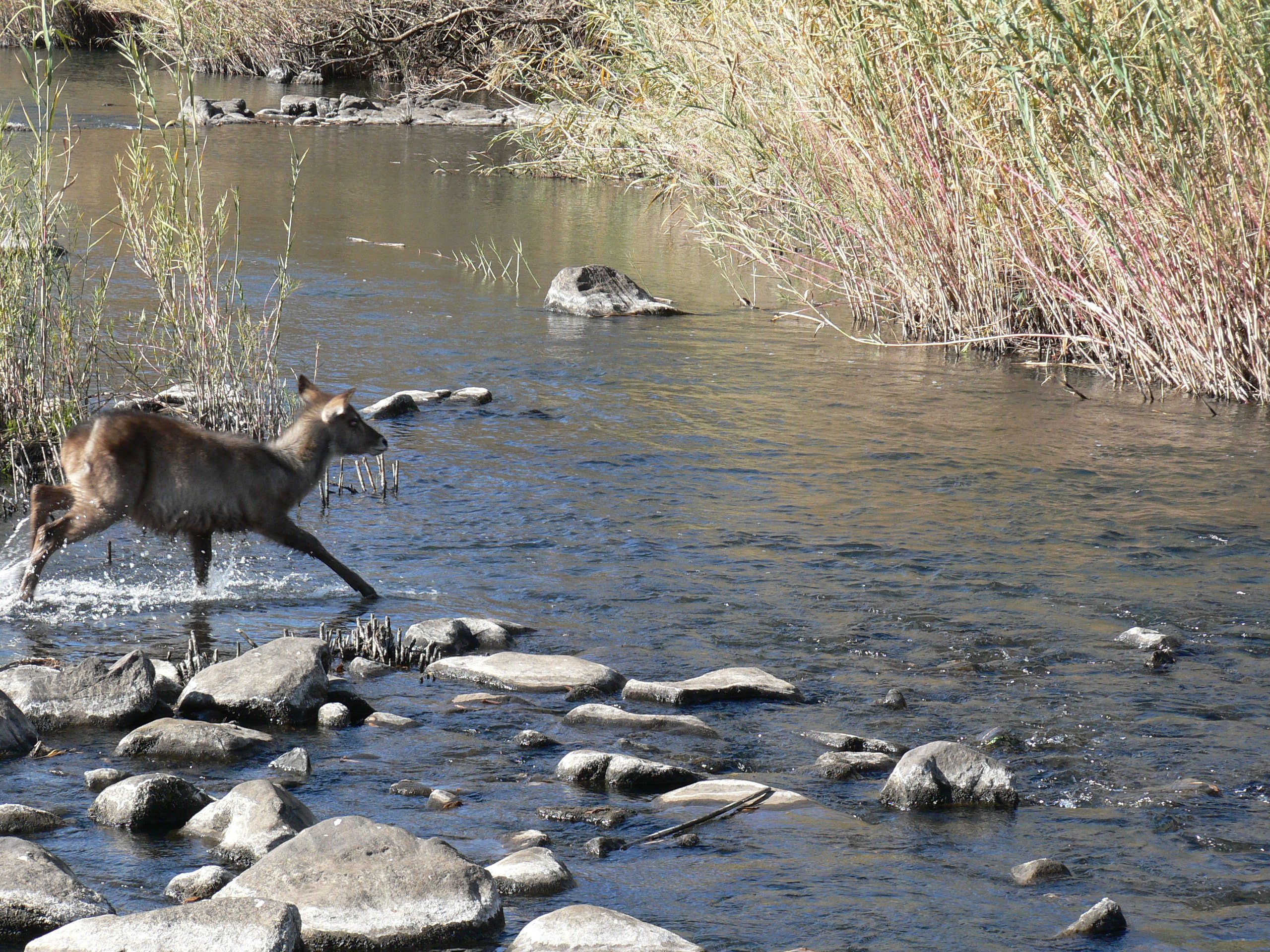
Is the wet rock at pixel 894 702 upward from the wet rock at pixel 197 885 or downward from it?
upward

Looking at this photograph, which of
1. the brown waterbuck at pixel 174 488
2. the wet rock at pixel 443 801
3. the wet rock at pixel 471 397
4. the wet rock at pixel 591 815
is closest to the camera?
the wet rock at pixel 591 815

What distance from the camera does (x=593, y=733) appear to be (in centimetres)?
539

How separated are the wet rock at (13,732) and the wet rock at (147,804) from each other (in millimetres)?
616

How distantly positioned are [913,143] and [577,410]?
3900 millimetres

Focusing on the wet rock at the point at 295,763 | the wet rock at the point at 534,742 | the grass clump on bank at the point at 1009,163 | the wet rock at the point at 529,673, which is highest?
the grass clump on bank at the point at 1009,163

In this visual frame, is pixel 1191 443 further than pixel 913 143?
No

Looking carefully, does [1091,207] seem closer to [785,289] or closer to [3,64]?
[785,289]

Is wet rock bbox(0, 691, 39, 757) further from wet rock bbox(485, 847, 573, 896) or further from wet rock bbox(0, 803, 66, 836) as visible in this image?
wet rock bbox(485, 847, 573, 896)

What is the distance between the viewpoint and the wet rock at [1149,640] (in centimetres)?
641

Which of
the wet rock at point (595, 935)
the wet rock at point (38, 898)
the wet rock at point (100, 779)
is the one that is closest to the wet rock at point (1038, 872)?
the wet rock at point (595, 935)

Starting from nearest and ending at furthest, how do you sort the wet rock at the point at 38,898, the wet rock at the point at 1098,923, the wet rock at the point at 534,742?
1. the wet rock at the point at 38,898
2. the wet rock at the point at 1098,923
3. the wet rock at the point at 534,742

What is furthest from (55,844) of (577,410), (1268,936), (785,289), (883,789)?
(785,289)

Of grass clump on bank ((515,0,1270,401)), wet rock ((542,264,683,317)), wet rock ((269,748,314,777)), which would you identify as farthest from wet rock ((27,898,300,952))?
wet rock ((542,264,683,317))

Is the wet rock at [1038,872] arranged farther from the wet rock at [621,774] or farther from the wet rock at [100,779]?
the wet rock at [100,779]
